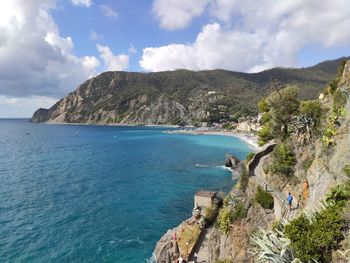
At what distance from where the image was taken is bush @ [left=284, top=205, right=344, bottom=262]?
464 inches

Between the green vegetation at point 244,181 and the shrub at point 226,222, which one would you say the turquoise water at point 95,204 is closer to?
the shrub at point 226,222

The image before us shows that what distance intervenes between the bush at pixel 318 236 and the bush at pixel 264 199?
9633mm

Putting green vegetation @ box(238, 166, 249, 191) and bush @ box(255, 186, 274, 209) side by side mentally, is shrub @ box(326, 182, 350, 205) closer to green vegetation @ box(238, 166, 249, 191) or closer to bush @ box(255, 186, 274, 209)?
bush @ box(255, 186, 274, 209)

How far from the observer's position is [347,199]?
545 inches

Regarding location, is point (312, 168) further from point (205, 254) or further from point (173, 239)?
point (173, 239)

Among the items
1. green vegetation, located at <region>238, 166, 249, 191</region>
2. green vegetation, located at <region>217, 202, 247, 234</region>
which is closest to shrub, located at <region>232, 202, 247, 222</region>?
green vegetation, located at <region>217, 202, 247, 234</region>

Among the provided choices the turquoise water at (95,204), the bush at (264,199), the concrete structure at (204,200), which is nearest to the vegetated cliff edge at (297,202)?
the bush at (264,199)

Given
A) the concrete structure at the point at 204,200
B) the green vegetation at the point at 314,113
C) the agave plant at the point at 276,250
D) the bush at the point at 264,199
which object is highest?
the green vegetation at the point at 314,113

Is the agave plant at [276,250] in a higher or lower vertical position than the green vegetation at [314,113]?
lower

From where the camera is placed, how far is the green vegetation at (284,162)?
24531 millimetres

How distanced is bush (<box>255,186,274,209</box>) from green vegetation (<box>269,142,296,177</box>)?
105 inches

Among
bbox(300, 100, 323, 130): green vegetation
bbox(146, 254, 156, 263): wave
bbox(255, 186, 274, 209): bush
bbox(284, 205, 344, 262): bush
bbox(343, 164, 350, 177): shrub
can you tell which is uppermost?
bbox(300, 100, 323, 130): green vegetation

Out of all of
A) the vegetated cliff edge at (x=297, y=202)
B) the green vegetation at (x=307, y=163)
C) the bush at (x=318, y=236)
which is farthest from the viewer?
the green vegetation at (x=307, y=163)

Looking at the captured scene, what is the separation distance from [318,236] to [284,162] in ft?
44.8
